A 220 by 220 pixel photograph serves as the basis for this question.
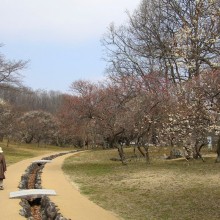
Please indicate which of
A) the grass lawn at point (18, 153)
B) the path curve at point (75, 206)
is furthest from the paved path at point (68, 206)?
the grass lawn at point (18, 153)

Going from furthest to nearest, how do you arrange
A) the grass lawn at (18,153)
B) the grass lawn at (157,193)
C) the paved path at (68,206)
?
1. the grass lawn at (18,153)
2. the grass lawn at (157,193)
3. the paved path at (68,206)

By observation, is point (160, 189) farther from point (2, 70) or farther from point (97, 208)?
point (2, 70)

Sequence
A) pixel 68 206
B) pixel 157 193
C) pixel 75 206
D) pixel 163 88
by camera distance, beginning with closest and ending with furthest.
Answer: pixel 68 206, pixel 75 206, pixel 157 193, pixel 163 88

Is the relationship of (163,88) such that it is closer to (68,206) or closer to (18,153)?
(68,206)

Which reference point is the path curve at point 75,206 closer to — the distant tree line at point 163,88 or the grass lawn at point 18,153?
the distant tree line at point 163,88

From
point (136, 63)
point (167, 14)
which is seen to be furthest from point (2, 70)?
point (167, 14)

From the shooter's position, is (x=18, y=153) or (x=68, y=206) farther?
(x=18, y=153)

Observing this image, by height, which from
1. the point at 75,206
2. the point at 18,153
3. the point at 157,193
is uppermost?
the point at 18,153

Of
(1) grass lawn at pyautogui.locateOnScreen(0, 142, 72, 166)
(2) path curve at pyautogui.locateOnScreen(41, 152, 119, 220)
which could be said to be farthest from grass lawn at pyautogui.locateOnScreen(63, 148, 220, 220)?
(1) grass lawn at pyautogui.locateOnScreen(0, 142, 72, 166)

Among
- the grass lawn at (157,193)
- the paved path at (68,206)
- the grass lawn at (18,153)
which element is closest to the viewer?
the paved path at (68,206)

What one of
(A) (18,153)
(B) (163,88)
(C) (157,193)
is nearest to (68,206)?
(C) (157,193)

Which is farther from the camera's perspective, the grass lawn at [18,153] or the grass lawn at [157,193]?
the grass lawn at [18,153]

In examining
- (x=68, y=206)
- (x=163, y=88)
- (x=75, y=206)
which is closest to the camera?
(x=68, y=206)

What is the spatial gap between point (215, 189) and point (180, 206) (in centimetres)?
339
